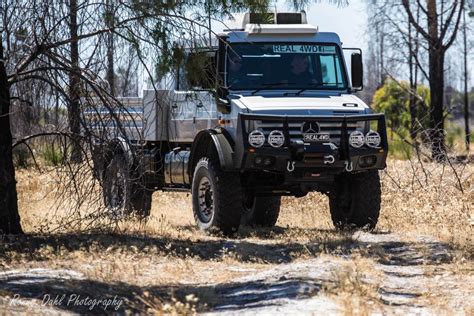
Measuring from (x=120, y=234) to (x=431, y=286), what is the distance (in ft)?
14.4

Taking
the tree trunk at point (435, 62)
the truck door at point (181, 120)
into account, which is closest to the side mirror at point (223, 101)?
the truck door at point (181, 120)

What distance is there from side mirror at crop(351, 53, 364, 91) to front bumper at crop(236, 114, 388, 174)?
817 millimetres

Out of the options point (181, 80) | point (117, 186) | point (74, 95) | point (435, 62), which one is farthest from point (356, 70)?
point (435, 62)

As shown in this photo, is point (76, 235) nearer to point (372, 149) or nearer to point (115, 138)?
point (115, 138)

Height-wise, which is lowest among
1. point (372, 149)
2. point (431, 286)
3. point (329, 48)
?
point (431, 286)

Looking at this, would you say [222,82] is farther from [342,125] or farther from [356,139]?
[356,139]

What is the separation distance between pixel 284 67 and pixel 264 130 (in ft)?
4.16

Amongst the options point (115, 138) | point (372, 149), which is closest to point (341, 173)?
point (372, 149)

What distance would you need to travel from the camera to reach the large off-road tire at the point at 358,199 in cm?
1334

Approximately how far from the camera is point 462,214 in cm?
1434

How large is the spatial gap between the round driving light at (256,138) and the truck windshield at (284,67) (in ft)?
3.50

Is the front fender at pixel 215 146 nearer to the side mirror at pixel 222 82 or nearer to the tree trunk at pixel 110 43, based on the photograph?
the side mirror at pixel 222 82

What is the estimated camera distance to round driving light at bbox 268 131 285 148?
1251 cm

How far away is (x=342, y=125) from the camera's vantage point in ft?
42.0
